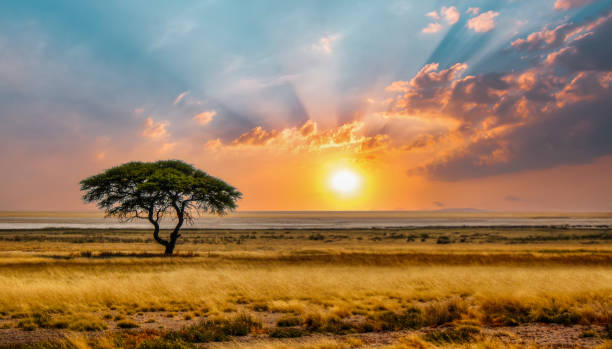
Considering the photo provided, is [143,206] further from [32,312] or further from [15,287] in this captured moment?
[32,312]

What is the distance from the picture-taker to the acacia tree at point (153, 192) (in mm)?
34312

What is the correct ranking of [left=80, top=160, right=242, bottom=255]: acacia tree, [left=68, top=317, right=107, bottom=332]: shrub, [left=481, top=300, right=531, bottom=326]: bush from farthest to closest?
[left=80, top=160, right=242, bottom=255]: acacia tree < [left=481, top=300, right=531, bottom=326]: bush < [left=68, top=317, right=107, bottom=332]: shrub

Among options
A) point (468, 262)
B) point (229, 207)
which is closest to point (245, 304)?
point (468, 262)

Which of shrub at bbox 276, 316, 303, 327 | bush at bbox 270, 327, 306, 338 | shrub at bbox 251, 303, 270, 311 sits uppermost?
bush at bbox 270, 327, 306, 338

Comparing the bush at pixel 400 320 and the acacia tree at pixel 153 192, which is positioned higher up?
the acacia tree at pixel 153 192

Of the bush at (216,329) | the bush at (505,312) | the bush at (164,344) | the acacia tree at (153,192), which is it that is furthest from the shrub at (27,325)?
the acacia tree at (153,192)

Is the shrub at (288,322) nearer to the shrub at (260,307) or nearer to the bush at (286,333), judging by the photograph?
the bush at (286,333)

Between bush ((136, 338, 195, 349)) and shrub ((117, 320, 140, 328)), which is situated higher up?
bush ((136, 338, 195, 349))

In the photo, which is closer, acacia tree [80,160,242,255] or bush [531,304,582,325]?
bush [531,304,582,325]

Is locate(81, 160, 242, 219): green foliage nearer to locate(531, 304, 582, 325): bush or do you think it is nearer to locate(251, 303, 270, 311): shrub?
locate(251, 303, 270, 311): shrub

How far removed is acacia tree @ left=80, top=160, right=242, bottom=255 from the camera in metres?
34.3

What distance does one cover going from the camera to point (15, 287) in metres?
17.3

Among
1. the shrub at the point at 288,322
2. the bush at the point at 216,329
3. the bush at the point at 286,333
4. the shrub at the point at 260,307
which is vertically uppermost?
the bush at the point at 216,329

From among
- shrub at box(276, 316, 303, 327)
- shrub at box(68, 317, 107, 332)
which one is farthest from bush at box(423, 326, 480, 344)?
shrub at box(68, 317, 107, 332)
